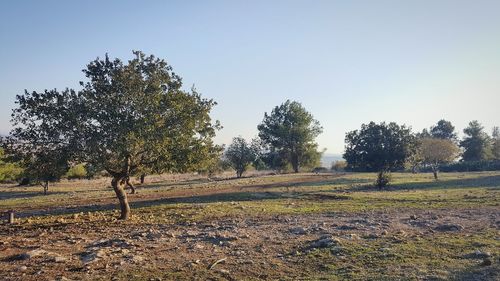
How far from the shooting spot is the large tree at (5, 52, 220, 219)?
71.1 feet

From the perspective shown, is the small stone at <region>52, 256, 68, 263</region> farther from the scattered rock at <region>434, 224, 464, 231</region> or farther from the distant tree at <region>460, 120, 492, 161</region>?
the distant tree at <region>460, 120, 492, 161</region>

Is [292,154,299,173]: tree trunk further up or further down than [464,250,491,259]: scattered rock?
further up

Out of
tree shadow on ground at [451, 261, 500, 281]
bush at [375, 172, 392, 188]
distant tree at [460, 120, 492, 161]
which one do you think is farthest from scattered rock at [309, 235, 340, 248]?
distant tree at [460, 120, 492, 161]

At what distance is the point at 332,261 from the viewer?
12.5 m

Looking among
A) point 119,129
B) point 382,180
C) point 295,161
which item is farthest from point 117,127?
point 295,161

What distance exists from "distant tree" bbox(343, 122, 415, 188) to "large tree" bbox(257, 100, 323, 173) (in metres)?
19.3

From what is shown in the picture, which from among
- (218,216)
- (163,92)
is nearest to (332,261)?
(218,216)

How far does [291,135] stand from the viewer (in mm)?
92500

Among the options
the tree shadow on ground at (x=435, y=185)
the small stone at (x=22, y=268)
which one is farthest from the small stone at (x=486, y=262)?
the tree shadow on ground at (x=435, y=185)

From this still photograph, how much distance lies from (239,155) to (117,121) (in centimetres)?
6629

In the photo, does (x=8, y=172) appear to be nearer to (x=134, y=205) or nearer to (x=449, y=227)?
(x=134, y=205)

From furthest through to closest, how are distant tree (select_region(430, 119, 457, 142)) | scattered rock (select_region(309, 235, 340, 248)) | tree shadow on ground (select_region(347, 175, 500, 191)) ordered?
distant tree (select_region(430, 119, 457, 142)), tree shadow on ground (select_region(347, 175, 500, 191)), scattered rock (select_region(309, 235, 340, 248))

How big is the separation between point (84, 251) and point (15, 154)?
11.1 meters

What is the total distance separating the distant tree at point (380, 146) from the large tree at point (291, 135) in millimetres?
19325
